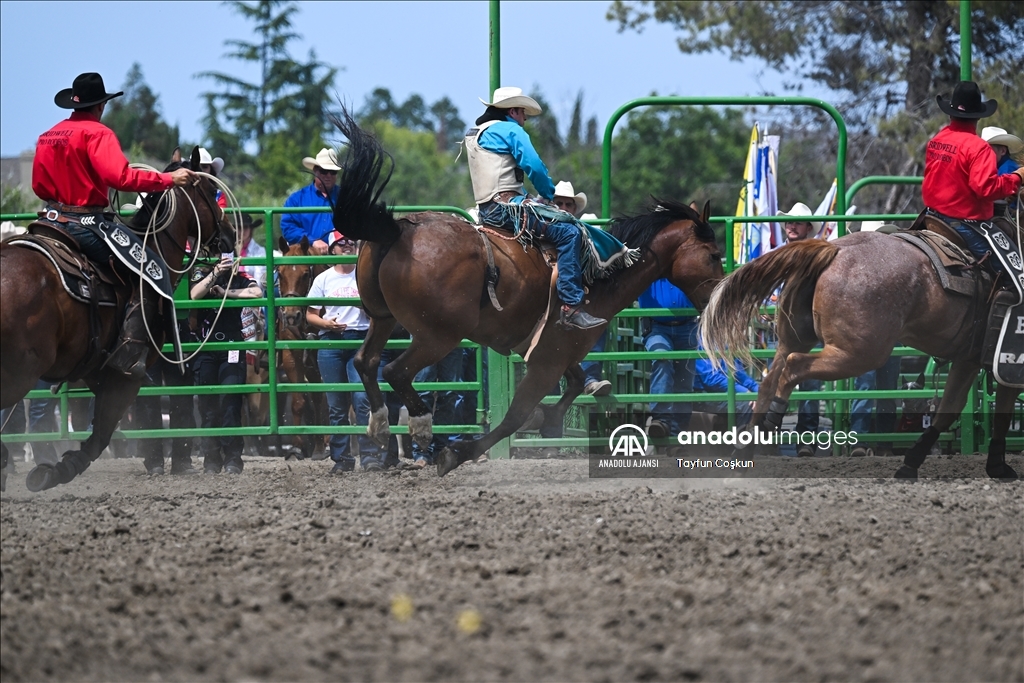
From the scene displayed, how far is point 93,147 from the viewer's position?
678cm

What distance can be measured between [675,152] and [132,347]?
4875cm

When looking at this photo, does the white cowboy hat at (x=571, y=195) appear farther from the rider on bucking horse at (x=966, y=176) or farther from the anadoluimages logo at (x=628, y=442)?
the rider on bucking horse at (x=966, y=176)

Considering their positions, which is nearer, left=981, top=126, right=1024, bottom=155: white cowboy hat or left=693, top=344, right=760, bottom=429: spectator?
left=981, top=126, right=1024, bottom=155: white cowboy hat

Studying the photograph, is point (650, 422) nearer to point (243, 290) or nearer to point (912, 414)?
point (912, 414)

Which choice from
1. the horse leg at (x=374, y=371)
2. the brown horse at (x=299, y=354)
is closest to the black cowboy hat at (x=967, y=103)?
the horse leg at (x=374, y=371)

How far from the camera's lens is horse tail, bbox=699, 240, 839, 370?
7.27 meters

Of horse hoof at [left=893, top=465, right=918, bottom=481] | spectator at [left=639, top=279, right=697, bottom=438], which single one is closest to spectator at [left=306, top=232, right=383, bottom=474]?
spectator at [left=639, top=279, right=697, bottom=438]

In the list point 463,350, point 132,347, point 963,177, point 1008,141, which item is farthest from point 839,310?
point 132,347

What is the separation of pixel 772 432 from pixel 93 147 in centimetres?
441

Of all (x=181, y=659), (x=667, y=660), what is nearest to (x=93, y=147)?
(x=181, y=659)

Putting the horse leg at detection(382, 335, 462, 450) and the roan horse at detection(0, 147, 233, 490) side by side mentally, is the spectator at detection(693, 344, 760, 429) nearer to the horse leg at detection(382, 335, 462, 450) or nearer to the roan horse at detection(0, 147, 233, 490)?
the horse leg at detection(382, 335, 462, 450)

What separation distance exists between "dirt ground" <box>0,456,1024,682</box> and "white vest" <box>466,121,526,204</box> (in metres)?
2.12

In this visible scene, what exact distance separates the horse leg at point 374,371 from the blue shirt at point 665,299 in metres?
2.37

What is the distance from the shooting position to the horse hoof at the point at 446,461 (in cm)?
787
